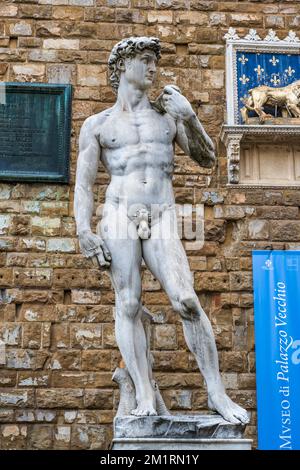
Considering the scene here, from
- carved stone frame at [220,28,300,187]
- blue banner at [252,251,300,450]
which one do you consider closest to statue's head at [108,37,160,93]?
carved stone frame at [220,28,300,187]

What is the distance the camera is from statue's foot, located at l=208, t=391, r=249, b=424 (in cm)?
461

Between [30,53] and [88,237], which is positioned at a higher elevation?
[30,53]

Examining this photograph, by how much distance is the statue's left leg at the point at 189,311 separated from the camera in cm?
475

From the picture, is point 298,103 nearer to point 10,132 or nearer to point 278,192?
point 278,192

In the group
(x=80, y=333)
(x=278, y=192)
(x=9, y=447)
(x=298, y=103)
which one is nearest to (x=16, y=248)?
(x=80, y=333)

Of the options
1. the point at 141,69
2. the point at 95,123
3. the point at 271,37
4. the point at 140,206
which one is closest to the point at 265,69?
the point at 271,37

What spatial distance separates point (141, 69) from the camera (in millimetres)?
5383

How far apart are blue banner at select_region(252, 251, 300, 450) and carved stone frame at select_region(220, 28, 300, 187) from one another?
3.09 feet

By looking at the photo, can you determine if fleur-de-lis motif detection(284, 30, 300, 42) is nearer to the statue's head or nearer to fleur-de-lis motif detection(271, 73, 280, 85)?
fleur-de-lis motif detection(271, 73, 280, 85)

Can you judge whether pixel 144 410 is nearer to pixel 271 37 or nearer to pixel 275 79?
pixel 275 79

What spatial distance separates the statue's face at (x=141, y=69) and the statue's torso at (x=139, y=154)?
18cm

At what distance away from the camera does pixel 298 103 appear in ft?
26.8

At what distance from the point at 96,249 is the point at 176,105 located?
3.38 ft

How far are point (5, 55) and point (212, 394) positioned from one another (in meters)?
4.65
